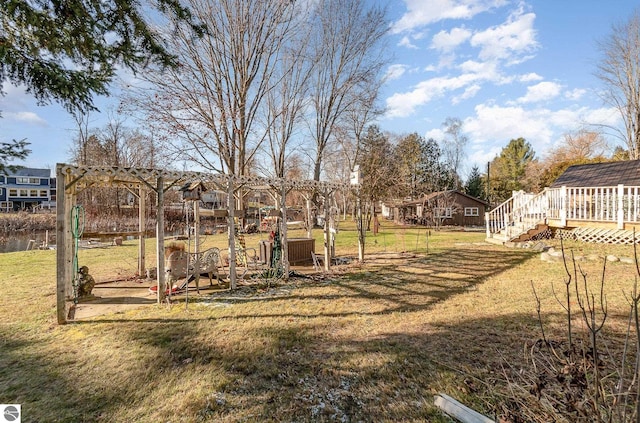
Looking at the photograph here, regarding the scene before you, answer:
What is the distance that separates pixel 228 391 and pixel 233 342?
3.61 feet

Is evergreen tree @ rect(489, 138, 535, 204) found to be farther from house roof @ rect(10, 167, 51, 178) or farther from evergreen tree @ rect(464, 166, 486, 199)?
house roof @ rect(10, 167, 51, 178)

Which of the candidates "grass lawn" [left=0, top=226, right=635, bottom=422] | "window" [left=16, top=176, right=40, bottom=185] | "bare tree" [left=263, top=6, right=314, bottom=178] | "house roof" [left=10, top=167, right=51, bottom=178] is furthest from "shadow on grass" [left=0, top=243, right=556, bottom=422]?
"house roof" [left=10, top=167, right=51, bottom=178]

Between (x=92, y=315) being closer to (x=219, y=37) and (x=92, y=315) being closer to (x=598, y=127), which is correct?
(x=219, y=37)

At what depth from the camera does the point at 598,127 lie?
829 inches

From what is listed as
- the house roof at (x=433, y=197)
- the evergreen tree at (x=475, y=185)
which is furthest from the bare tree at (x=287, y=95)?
the evergreen tree at (x=475, y=185)

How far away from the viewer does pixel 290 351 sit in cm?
389

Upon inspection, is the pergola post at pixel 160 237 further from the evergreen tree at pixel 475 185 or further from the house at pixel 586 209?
the evergreen tree at pixel 475 185

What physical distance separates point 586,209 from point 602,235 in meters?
1.92

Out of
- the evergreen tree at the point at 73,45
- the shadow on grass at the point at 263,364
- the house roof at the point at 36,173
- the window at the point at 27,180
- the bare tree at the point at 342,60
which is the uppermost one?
the bare tree at the point at 342,60

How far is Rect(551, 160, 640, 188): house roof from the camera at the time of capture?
1393cm

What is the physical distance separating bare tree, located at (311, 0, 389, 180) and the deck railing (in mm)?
10099

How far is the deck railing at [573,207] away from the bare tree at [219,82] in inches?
489

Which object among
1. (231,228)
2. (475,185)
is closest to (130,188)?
(231,228)

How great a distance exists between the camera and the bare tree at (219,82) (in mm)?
12602
